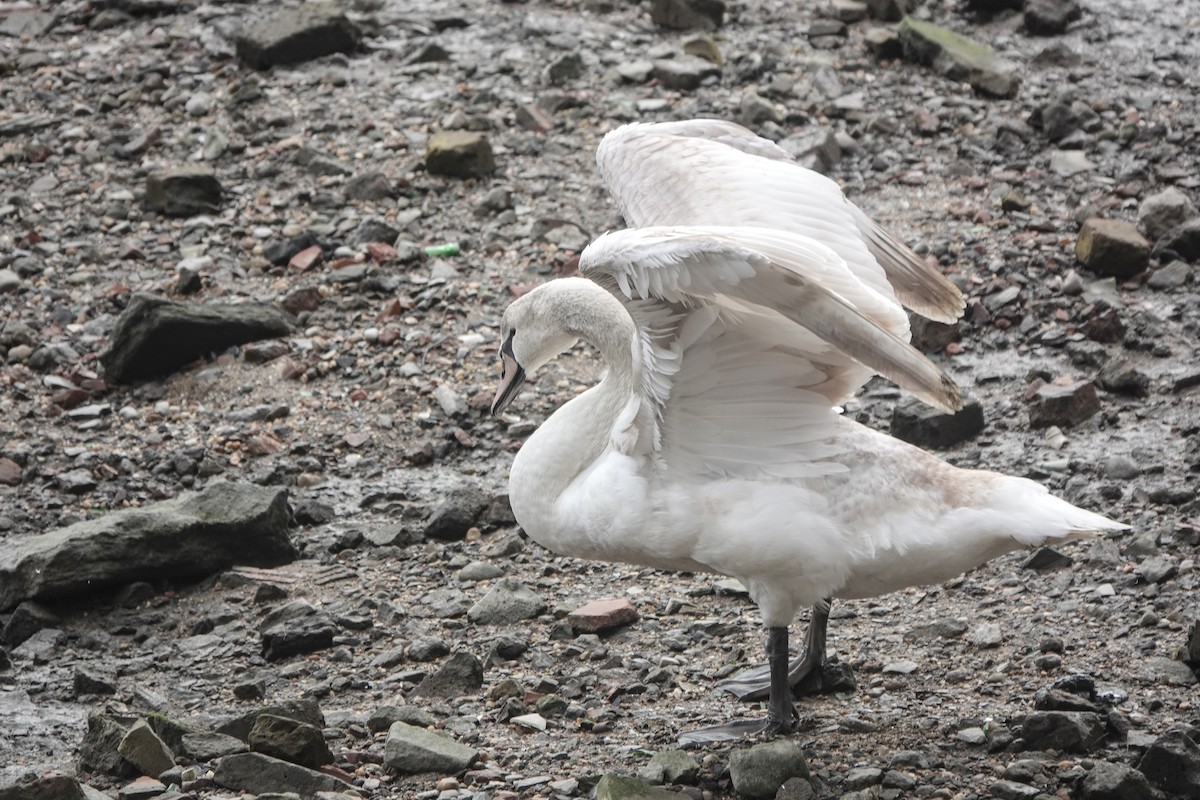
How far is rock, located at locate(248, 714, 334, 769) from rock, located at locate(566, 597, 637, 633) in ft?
4.32

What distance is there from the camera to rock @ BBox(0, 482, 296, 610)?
5.93 meters

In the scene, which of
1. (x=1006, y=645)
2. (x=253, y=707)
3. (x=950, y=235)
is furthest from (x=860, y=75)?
(x=253, y=707)

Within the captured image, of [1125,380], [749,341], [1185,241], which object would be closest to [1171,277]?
[1185,241]

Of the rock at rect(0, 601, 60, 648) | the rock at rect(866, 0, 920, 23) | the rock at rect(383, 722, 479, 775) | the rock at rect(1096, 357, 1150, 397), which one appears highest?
the rock at rect(866, 0, 920, 23)

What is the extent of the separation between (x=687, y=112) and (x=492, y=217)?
166 centimetres

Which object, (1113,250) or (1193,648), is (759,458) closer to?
(1193,648)

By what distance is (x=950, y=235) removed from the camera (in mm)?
8250

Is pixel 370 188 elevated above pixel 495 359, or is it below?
above

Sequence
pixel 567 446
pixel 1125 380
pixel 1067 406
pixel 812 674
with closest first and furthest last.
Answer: pixel 567 446 → pixel 812 674 → pixel 1067 406 → pixel 1125 380

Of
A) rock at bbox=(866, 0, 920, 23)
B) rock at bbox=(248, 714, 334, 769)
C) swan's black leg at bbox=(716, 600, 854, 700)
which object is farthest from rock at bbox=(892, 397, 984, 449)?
rock at bbox=(866, 0, 920, 23)

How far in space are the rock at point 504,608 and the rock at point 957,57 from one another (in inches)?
222

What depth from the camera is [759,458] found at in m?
4.70

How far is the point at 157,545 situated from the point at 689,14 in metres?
6.40

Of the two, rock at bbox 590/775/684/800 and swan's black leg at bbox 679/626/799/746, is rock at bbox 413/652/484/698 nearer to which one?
swan's black leg at bbox 679/626/799/746
